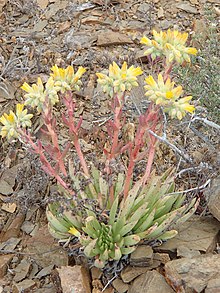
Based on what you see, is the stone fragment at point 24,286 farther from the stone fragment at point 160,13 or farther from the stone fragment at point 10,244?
the stone fragment at point 160,13

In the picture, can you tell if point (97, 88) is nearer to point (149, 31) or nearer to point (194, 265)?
point (149, 31)

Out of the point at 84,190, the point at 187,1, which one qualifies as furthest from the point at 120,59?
the point at 84,190

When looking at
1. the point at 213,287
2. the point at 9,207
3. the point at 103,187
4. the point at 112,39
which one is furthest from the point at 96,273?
the point at 112,39

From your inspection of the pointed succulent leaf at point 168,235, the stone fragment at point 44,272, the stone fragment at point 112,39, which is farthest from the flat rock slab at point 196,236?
the stone fragment at point 112,39

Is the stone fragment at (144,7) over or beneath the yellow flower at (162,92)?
beneath

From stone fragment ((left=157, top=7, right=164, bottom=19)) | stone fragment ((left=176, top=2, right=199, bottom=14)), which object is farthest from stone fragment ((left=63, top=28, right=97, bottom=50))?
stone fragment ((left=176, top=2, right=199, bottom=14))

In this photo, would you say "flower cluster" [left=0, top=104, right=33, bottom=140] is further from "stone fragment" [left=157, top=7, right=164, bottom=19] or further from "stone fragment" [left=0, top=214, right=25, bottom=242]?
"stone fragment" [left=157, top=7, right=164, bottom=19]

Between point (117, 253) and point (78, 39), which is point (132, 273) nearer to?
point (117, 253)
